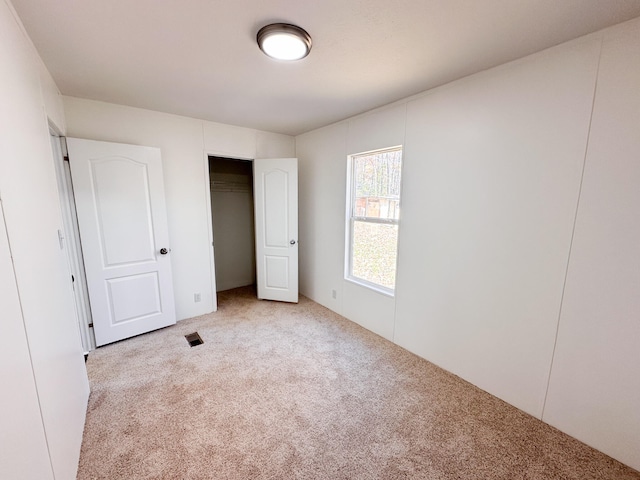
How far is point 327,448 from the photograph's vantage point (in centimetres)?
156

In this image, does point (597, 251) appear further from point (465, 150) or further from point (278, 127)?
point (278, 127)

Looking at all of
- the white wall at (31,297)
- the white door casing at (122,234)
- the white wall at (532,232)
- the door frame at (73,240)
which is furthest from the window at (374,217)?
the door frame at (73,240)

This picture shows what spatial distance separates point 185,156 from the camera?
3.01 m

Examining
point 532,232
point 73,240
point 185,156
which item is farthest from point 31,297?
point 532,232

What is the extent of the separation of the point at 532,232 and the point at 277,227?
9.00ft

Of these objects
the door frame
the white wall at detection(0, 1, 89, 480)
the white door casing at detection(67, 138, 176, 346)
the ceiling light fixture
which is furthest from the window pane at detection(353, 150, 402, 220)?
the door frame

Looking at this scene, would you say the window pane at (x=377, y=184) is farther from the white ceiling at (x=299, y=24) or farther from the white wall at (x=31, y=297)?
the white wall at (x=31, y=297)

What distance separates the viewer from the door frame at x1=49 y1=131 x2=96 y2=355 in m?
2.28

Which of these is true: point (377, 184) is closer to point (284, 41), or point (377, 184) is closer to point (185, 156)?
point (284, 41)

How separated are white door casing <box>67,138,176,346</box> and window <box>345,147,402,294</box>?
6.97 ft

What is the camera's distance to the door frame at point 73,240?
2279 mm

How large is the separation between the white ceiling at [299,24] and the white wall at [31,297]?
33 centimetres

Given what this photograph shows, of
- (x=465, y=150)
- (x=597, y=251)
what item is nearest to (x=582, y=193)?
(x=597, y=251)

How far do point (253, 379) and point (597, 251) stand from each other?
2493mm
